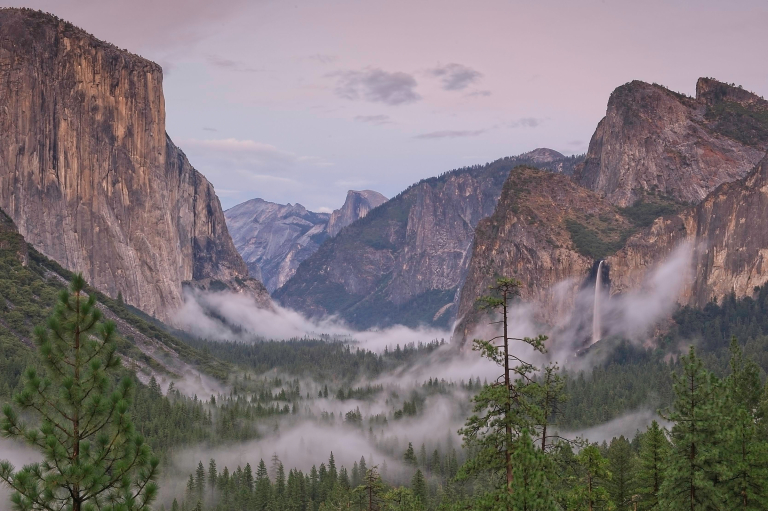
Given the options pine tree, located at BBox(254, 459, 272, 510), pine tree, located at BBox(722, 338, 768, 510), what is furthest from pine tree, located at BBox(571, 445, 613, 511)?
pine tree, located at BBox(254, 459, 272, 510)

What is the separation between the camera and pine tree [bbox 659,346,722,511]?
4600 centimetres

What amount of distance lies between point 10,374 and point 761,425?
558ft

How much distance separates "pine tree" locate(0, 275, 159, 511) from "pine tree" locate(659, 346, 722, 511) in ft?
99.2

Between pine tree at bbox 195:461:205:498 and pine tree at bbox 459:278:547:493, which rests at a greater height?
pine tree at bbox 459:278:547:493

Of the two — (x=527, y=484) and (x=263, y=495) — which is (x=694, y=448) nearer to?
(x=527, y=484)

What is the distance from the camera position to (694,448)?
154 feet

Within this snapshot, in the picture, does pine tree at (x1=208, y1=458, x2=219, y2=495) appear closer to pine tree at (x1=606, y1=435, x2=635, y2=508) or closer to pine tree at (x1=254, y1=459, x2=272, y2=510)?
pine tree at (x1=254, y1=459, x2=272, y2=510)

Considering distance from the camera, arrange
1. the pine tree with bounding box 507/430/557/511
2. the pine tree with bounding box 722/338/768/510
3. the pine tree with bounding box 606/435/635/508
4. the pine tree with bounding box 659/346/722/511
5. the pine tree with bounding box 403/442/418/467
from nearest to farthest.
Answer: the pine tree with bounding box 507/430/557/511 < the pine tree with bounding box 659/346/722/511 < the pine tree with bounding box 722/338/768/510 < the pine tree with bounding box 606/435/635/508 < the pine tree with bounding box 403/442/418/467

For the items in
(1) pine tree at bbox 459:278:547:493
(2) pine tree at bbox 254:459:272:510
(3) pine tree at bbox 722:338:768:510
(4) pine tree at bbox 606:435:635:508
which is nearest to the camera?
(1) pine tree at bbox 459:278:547:493

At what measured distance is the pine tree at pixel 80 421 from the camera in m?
29.5

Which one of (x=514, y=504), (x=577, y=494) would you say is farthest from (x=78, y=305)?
(x=577, y=494)

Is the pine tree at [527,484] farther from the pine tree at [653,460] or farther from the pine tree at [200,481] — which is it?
the pine tree at [200,481]

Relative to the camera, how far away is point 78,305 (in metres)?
31.2

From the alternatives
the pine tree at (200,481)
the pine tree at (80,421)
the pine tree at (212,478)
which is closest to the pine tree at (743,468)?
the pine tree at (80,421)
